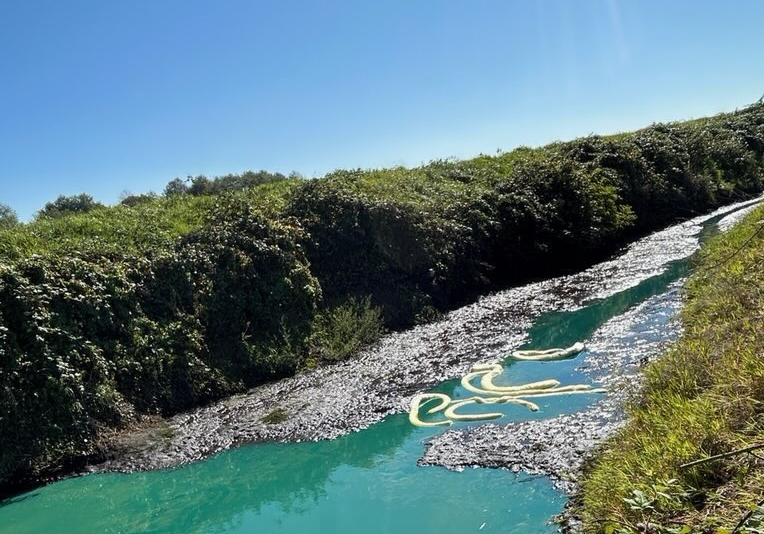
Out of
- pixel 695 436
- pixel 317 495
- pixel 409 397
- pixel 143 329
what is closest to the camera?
pixel 695 436

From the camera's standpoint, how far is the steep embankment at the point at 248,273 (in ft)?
28.7

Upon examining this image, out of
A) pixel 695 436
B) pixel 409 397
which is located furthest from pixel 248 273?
pixel 695 436

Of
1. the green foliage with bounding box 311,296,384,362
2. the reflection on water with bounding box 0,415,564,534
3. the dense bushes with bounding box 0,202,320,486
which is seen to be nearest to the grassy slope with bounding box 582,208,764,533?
the reflection on water with bounding box 0,415,564,534

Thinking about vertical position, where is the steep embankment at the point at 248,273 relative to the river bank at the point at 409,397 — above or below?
above

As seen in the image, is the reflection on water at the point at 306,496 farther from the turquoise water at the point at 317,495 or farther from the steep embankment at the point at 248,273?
the steep embankment at the point at 248,273

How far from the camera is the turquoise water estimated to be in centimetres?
566

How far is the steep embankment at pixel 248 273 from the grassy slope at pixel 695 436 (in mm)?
6806

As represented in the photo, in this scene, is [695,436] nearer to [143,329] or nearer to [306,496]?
[306,496]

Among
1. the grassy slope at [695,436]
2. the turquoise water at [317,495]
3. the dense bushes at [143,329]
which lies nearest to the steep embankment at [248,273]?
the dense bushes at [143,329]

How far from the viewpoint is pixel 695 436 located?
439 cm

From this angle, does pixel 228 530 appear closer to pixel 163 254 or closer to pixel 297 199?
pixel 163 254

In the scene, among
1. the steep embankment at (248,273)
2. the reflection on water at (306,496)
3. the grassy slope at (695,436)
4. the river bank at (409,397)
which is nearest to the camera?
the grassy slope at (695,436)

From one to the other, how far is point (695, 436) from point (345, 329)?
8.35m

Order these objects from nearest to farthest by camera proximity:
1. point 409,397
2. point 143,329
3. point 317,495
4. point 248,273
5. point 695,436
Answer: point 695,436 < point 317,495 < point 409,397 < point 143,329 < point 248,273
